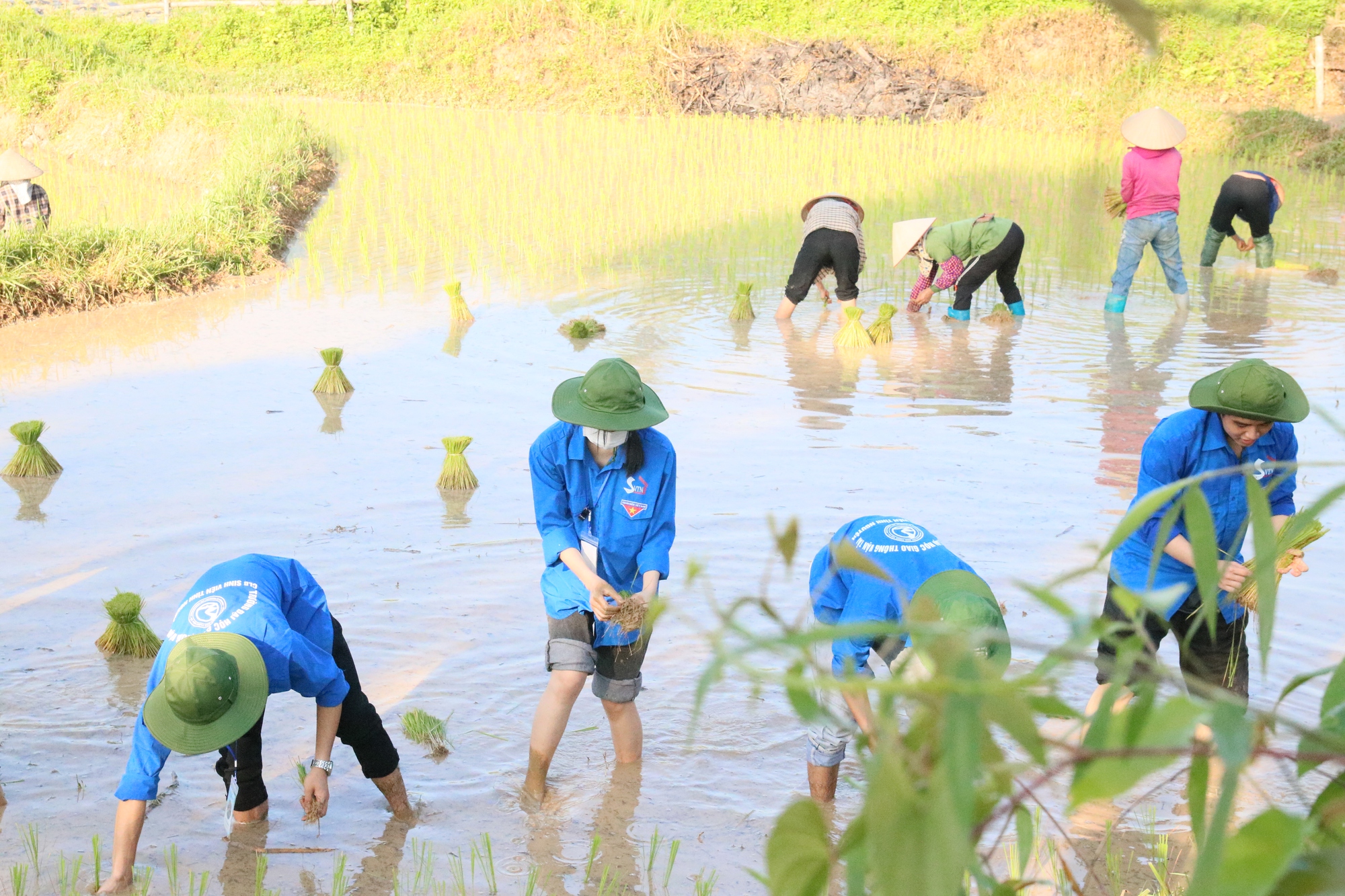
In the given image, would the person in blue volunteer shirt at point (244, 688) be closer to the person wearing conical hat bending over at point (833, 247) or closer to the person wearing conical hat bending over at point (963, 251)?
the person wearing conical hat bending over at point (833, 247)

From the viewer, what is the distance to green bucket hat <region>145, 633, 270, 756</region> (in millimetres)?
2951

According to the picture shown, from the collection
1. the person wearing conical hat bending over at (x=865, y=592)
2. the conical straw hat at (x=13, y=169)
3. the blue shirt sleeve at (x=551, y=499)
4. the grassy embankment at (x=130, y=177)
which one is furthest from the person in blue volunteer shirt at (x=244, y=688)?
the conical straw hat at (x=13, y=169)

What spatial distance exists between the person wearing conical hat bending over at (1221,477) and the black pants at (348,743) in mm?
2121

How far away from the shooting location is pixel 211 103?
60.3 feet

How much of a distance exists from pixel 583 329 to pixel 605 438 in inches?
223

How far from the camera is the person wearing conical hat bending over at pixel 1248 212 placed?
424 inches

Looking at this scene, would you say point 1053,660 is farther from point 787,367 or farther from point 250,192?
point 250,192

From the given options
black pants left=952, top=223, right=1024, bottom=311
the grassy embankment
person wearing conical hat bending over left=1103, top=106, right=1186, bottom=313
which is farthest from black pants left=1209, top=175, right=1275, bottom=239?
the grassy embankment

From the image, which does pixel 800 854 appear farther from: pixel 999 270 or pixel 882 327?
pixel 999 270

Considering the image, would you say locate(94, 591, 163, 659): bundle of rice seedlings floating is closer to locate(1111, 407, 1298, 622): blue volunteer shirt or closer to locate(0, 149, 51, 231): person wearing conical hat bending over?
locate(1111, 407, 1298, 622): blue volunteer shirt

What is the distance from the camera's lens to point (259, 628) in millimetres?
3221

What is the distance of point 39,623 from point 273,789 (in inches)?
65.5

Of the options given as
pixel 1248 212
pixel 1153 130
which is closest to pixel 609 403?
pixel 1153 130

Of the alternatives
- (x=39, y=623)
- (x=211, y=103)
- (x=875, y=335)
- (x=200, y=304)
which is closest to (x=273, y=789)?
(x=39, y=623)
